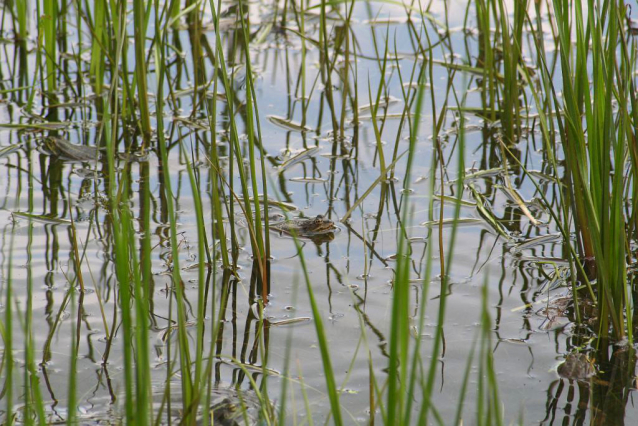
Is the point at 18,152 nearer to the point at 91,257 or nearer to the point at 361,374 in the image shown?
the point at 91,257

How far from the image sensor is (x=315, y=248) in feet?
10.4

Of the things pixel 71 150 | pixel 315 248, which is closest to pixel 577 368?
pixel 315 248

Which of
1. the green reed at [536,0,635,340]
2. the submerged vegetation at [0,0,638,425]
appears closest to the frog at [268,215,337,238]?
the submerged vegetation at [0,0,638,425]

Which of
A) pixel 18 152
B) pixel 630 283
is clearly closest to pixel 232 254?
pixel 630 283

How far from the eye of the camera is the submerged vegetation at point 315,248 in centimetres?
179

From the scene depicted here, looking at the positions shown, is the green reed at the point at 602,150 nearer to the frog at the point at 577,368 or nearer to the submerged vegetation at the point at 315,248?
the submerged vegetation at the point at 315,248

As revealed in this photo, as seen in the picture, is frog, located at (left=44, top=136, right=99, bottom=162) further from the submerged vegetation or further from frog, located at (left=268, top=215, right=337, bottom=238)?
frog, located at (left=268, top=215, right=337, bottom=238)

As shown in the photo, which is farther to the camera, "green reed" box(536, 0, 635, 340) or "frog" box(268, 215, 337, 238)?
"frog" box(268, 215, 337, 238)

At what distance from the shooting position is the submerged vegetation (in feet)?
5.89

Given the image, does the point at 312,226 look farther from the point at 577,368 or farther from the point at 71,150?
the point at 71,150

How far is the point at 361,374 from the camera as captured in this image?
7.80 ft

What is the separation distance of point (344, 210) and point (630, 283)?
123cm

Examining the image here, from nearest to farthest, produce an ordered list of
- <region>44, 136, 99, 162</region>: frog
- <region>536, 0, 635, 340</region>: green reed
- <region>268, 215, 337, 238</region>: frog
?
<region>536, 0, 635, 340</region>: green reed
<region>268, 215, 337, 238</region>: frog
<region>44, 136, 99, 162</region>: frog

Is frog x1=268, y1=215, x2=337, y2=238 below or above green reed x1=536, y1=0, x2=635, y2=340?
below
